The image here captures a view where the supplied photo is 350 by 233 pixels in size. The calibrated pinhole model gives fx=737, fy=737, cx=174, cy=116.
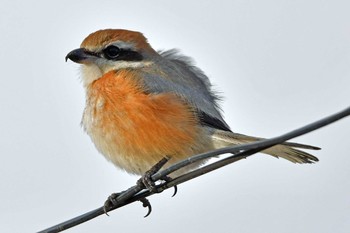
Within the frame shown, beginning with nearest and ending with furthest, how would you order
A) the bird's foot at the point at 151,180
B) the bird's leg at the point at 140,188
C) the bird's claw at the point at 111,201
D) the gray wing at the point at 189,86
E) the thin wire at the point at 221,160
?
the thin wire at the point at 221,160 → the bird's leg at the point at 140,188 → the bird's foot at the point at 151,180 → the bird's claw at the point at 111,201 → the gray wing at the point at 189,86

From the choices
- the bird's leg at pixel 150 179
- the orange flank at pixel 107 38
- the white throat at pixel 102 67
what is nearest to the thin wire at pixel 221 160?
the bird's leg at pixel 150 179

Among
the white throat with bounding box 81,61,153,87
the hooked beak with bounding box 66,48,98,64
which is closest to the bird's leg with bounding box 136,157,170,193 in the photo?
the white throat with bounding box 81,61,153,87

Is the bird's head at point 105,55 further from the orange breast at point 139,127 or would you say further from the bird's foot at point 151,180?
the bird's foot at point 151,180

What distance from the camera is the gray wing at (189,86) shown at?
6.50 metres

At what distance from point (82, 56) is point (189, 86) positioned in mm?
1057

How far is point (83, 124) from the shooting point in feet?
22.0

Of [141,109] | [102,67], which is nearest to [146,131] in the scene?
[141,109]

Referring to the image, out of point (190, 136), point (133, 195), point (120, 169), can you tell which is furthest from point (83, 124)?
point (133, 195)

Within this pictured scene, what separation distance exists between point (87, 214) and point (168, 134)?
172 centimetres

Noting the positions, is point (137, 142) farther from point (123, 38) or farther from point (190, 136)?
point (123, 38)

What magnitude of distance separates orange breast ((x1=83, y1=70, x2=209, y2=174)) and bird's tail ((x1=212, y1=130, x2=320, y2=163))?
148 mm

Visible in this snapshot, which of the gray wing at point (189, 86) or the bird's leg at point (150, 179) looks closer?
the bird's leg at point (150, 179)

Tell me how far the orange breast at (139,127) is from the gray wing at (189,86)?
11cm

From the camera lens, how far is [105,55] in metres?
6.95
